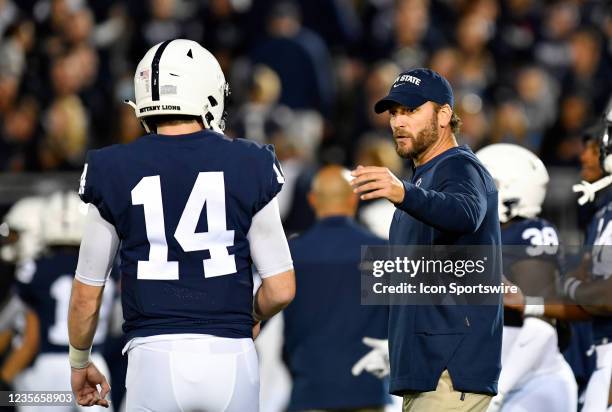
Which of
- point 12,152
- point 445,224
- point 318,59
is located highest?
point 318,59

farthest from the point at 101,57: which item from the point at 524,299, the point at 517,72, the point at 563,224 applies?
the point at 524,299

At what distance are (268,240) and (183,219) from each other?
31 cm

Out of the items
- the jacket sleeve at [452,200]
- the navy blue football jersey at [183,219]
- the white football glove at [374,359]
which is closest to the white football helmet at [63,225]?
the white football glove at [374,359]

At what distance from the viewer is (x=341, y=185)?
739cm

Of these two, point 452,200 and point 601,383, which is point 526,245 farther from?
point 452,200

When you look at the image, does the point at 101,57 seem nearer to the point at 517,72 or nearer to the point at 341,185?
the point at 517,72

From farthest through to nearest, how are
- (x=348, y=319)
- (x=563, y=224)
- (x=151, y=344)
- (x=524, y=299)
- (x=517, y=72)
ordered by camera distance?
(x=517, y=72) → (x=563, y=224) → (x=348, y=319) → (x=524, y=299) → (x=151, y=344)

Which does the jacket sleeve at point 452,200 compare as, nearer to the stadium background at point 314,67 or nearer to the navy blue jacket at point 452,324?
the navy blue jacket at point 452,324

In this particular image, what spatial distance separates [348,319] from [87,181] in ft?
8.94

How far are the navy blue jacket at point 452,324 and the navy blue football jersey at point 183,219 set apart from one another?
26.8 inches

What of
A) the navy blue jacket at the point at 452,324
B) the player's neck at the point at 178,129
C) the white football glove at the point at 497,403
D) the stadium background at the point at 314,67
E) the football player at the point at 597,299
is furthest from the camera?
the stadium background at the point at 314,67

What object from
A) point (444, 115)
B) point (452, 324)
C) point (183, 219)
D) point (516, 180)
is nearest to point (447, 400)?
point (452, 324)

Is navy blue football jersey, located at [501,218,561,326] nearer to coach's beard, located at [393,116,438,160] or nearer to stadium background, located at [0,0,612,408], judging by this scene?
coach's beard, located at [393,116,438,160]

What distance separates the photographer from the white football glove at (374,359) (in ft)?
23.0
